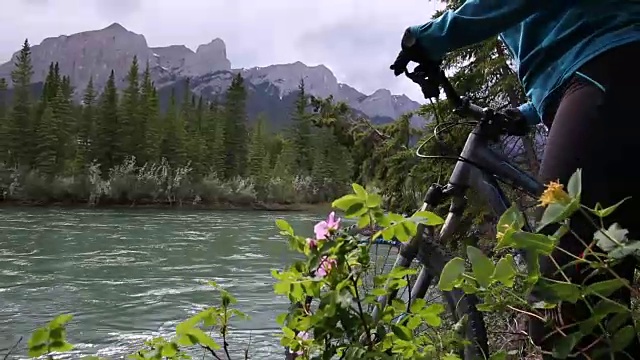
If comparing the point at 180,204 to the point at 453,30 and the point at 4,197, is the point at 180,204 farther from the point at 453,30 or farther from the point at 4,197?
the point at 453,30

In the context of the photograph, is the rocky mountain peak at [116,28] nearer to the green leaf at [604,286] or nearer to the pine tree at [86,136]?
the pine tree at [86,136]

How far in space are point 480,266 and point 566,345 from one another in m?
0.10

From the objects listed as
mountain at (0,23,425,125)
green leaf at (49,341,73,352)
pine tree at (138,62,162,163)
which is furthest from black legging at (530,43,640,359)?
mountain at (0,23,425,125)

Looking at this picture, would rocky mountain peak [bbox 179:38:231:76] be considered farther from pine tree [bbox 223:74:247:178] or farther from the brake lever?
the brake lever

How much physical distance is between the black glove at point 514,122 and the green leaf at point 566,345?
34.3 inches

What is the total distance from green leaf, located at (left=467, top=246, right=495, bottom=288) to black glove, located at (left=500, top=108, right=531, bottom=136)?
89cm

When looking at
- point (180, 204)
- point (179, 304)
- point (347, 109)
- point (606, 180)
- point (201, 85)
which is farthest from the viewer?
point (201, 85)

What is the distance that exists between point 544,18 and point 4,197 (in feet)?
81.9

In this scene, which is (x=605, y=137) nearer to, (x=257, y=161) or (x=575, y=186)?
(x=575, y=186)

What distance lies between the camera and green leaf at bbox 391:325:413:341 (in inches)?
25.4

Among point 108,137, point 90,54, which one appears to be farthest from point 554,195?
point 90,54

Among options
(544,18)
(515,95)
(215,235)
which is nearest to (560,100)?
(544,18)

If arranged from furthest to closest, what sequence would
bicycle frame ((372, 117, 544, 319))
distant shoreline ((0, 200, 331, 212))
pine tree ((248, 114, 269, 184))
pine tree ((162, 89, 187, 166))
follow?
pine tree ((248, 114, 269, 184))
pine tree ((162, 89, 187, 166))
distant shoreline ((0, 200, 331, 212))
bicycle frame ((372, 117, 544, 319))

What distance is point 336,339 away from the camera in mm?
637
